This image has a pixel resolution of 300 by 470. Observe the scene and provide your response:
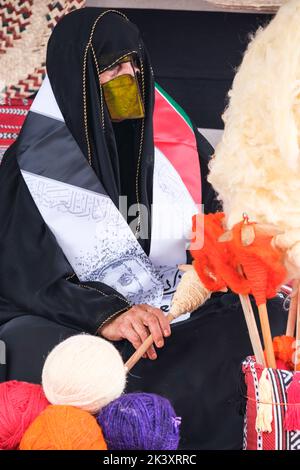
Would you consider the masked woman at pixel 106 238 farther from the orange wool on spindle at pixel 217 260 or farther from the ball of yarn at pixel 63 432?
the ball of yarn at pixel 63 432

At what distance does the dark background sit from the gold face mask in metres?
Result: 0.90

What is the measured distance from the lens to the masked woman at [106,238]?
2.38m

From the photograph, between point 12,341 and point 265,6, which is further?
point 265,6

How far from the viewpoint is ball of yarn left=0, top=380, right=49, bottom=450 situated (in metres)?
1.75

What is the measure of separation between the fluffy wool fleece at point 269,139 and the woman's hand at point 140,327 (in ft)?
1.37

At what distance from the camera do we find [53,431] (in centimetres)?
166

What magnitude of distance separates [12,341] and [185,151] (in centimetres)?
99

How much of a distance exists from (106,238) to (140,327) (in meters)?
0.40

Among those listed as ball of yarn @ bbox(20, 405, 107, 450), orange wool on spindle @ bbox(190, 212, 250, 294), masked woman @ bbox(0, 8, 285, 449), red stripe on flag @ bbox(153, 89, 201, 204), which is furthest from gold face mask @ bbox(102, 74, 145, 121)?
ball of yarn @ bbox(20, 405, 107, 450)

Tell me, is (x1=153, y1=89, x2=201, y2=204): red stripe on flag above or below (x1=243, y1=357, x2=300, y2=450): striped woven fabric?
above

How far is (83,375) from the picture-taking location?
69.2 inches

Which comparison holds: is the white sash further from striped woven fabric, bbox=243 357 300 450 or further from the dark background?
the dark background
